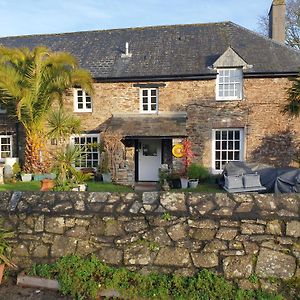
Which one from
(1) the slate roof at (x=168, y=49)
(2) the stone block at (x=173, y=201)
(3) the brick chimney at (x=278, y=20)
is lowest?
(2) the stone block at (x=173, y=201)

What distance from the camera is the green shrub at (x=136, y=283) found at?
13.4 ft

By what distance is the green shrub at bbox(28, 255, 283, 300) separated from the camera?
161 inches

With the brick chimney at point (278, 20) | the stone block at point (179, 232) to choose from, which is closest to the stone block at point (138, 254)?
the stone block at point (179, 232)

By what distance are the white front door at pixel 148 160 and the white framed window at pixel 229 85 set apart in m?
4.46

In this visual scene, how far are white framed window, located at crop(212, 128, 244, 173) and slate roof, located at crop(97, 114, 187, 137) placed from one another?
2.21m

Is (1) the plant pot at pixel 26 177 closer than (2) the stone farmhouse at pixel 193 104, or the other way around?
(1) the plant pot at pixel 26 177

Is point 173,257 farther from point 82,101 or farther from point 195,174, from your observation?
point 82,101

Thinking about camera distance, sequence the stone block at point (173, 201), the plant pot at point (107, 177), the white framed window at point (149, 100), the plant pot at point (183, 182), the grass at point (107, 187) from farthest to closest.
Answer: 1. the white framed window at point (149, 100)
2. the plant pot at point (107, 177)
3. the plant pot at point (183, 182)
4. the grass at point (107, 187)
5. the stone block at point (173, 201)

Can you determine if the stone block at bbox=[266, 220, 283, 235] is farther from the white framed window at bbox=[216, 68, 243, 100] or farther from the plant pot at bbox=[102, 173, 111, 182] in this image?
the white framed window at bbox=[216, 68, 243, 100]

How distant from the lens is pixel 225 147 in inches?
640

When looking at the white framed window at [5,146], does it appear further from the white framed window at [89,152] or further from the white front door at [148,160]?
the white front door at [148,160]

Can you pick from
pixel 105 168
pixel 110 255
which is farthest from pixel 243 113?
pixel 110 255

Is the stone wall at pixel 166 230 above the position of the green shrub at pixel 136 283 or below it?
above

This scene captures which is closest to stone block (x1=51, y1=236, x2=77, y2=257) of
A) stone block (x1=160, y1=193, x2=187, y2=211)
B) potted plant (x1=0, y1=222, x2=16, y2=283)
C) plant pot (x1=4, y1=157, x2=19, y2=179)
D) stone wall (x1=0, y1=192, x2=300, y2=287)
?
stone wall (x1=0, y1=192, x2=300, y2=287)
